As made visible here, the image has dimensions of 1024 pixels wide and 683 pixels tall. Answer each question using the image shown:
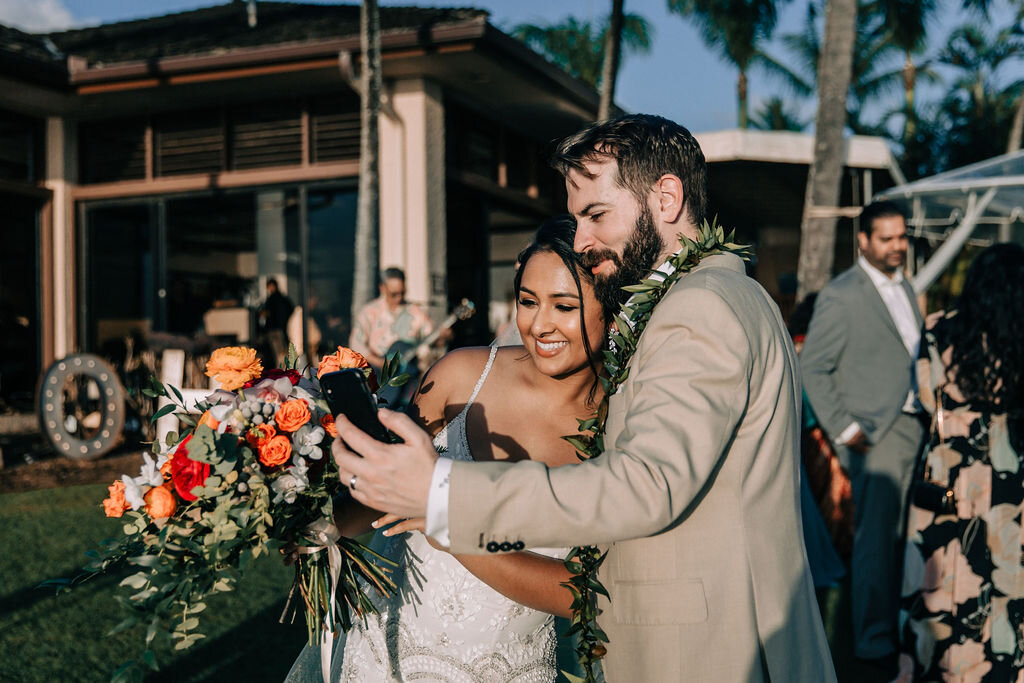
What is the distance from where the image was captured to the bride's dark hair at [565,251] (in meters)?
2.49

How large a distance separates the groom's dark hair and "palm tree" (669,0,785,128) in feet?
63.6

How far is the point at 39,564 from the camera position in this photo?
6.02 m

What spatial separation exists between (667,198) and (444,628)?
1.43 m

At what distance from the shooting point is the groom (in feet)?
5.06

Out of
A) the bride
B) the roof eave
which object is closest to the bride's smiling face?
the bride

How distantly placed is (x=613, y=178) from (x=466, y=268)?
1072cm

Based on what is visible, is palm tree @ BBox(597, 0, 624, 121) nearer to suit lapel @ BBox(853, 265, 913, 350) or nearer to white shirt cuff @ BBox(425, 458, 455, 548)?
suit lapel @ BBox(853, 265, 913, 350)

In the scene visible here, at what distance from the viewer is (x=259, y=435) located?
2088 millimetres

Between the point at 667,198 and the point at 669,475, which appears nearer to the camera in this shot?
the point at 669,475

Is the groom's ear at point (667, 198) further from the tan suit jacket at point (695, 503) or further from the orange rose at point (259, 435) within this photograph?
the orange rose at point (259, 435)

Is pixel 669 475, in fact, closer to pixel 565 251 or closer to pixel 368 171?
pixel 565 251

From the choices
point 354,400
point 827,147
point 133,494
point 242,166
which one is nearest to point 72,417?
point 242,166

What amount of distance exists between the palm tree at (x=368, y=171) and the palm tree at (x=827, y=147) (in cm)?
533

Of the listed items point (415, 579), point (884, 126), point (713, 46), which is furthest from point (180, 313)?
point (884, 126)
